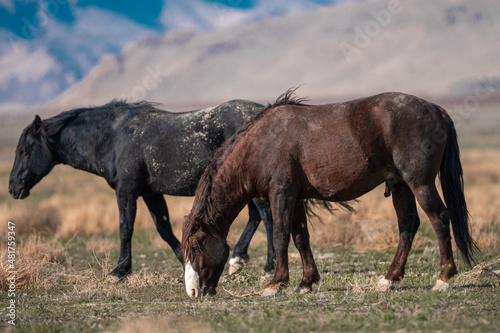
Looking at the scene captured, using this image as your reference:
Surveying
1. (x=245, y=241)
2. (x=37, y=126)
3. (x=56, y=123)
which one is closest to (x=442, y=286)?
(x=245, y=241)

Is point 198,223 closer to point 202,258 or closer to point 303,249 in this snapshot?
point 202,258

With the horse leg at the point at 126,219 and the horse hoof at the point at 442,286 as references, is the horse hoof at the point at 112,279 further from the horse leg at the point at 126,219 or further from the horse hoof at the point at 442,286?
the horse hoof at the point at 442,286

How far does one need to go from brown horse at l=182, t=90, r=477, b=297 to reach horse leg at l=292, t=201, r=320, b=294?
0.02m

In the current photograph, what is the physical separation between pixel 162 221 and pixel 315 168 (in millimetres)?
3548

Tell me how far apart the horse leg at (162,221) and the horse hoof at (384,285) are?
3445 millimetres

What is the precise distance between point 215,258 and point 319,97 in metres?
124

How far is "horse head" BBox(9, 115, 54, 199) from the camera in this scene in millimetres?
10234

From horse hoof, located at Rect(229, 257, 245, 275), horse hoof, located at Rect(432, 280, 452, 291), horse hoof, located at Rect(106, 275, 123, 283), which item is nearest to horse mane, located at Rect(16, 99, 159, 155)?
horse hoof, located at Rect(106, 275, 123, 283)

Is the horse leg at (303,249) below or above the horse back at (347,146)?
below

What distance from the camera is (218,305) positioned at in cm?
666

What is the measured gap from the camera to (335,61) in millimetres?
137875

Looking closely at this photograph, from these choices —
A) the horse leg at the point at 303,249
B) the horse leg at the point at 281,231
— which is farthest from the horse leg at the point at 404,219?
the horse leg at the point at 281,231

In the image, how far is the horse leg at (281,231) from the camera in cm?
721

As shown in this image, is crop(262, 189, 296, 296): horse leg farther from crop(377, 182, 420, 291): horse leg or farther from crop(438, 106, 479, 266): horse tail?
crop(438, 106, 479, 266): horse tail
